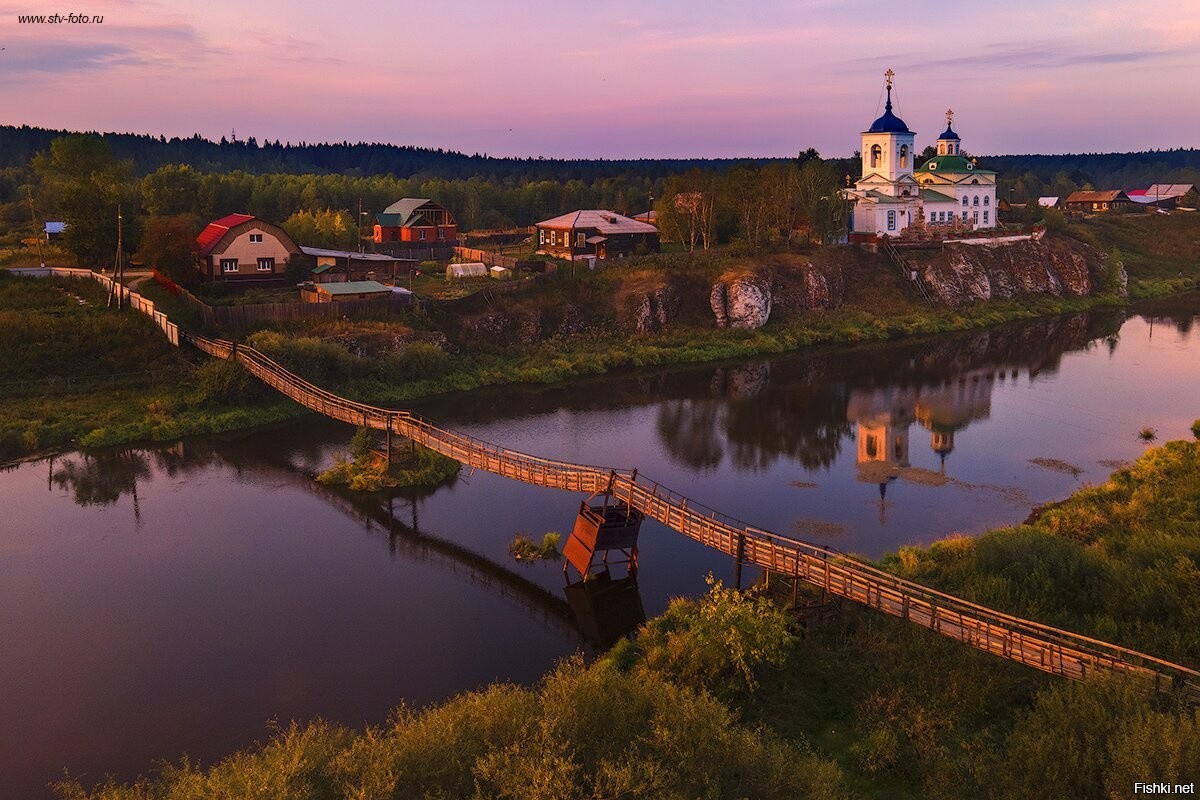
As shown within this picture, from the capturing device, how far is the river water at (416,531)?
2245 centimetres

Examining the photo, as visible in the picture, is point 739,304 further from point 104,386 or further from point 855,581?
point 855,581

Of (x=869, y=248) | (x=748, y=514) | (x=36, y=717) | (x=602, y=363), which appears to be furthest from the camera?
(x=869, y=248)

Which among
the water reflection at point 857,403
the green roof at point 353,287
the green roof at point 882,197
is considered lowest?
the water reflection at point 857,403

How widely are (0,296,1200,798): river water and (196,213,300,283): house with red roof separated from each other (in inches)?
770

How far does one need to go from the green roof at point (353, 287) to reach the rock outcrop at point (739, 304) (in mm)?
24284

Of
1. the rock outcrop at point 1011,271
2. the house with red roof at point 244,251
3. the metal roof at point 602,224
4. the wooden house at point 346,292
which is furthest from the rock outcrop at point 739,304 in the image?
the house with red roof at point 244,251

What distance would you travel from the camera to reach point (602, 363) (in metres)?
57.8

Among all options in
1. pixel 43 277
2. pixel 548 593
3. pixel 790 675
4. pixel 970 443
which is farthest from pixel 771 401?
pixel 43 277

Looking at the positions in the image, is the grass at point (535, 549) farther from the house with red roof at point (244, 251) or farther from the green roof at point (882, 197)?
the green roof at point (882, 197)

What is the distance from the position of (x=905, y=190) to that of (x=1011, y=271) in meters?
12.3

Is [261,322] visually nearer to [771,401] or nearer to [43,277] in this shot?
[43,277]

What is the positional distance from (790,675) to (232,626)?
600 inches

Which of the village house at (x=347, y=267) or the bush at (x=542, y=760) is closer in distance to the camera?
the bush at (x=542, y=760)

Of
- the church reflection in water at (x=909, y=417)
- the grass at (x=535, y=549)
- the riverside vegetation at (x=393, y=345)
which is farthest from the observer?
the riverside vegetation at (x=393, y=345)
